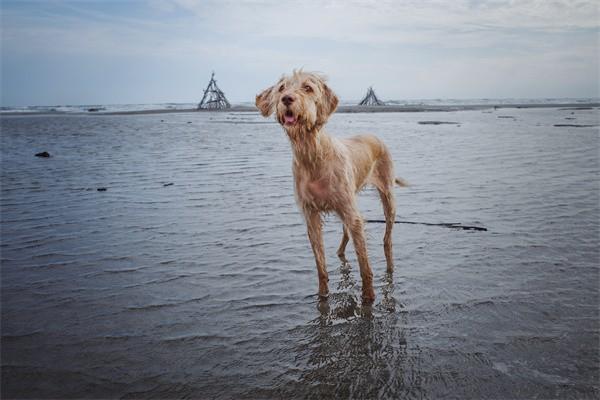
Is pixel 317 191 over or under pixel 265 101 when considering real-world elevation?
under

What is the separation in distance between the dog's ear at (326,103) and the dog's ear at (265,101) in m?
0.53

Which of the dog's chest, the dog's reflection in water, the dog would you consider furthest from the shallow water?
the dog's chest

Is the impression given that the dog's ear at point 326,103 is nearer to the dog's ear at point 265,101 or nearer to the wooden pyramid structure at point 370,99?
the dog's ear at point 265,101

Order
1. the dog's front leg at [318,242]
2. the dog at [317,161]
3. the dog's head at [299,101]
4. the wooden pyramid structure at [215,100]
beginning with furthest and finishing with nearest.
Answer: the wooden pyramid structure at [215,100] → the dog's front leg at [318,242] → the dog at [317,161] → the dog's head at [299,101]

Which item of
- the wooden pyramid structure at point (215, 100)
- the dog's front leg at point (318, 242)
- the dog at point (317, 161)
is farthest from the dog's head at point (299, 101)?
the wooden pyramid structure at point (215, 100)

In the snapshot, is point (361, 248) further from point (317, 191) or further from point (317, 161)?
point (317, 161)

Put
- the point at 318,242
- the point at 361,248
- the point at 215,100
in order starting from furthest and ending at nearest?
the point at 215,100, the point at 318,242, the point at 361,248

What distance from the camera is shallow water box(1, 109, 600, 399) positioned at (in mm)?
2979

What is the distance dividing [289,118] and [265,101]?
573mm

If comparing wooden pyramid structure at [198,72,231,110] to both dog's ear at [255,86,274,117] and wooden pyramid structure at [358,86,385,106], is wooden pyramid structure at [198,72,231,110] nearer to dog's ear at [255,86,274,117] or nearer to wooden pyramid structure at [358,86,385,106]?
wooden pyramid structure at [358,86,385,106]

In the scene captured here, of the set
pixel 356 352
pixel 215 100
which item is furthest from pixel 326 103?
pixel 215 100

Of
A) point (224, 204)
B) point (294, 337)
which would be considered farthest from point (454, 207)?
point (294, 337)

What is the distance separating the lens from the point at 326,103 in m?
4.31

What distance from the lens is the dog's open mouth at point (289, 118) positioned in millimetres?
3932
